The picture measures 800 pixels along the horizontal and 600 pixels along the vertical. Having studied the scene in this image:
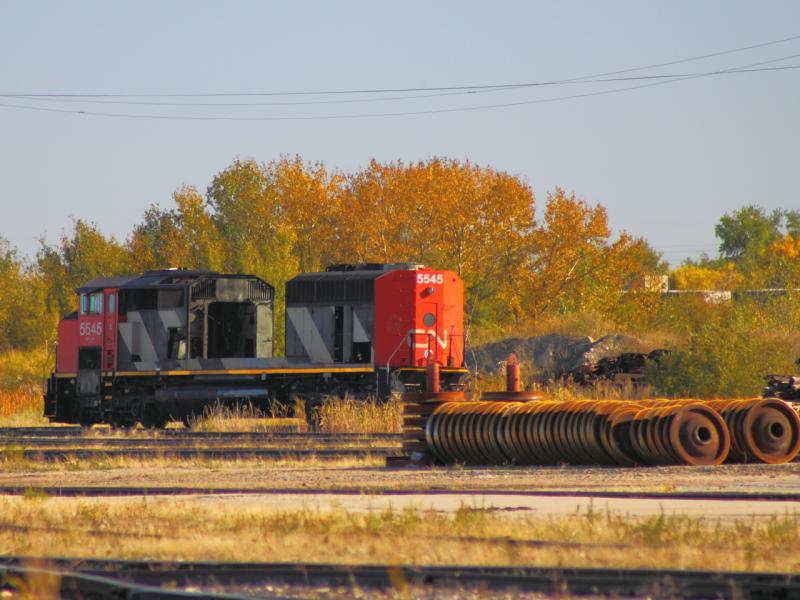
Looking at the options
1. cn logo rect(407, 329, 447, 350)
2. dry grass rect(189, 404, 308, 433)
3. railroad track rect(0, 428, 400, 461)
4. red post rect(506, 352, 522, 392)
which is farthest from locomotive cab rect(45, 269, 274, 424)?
red post rect(506, 352, 522, 392)

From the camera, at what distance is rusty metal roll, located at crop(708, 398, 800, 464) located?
17.6 metres

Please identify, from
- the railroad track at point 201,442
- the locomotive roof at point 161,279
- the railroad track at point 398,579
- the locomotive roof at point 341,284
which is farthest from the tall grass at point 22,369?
the railroad track at point 398,579

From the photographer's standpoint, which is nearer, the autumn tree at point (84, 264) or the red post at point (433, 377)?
the red post at point (433, 377)

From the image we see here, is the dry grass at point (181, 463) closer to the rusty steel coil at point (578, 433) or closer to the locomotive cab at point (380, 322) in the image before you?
the rusty steel coil at point (578, 433)

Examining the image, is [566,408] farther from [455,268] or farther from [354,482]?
[455,268]

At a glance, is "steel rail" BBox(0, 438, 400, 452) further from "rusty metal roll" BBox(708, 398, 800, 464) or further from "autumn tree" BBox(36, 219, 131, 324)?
"autumn tree" BBox(36, 219, 131, 324)

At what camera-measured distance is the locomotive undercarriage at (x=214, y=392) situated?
99.0 ft

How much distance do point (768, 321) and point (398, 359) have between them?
1915cm

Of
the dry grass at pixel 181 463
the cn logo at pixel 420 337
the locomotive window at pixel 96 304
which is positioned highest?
the locomotive window at pixel 96 304

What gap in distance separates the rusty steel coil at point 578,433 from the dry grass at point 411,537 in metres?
5.54

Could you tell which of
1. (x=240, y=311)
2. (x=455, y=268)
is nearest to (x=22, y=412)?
(x=240, y=311)

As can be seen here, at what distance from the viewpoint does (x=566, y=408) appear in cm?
1792

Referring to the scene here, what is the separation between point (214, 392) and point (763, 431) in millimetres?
15764

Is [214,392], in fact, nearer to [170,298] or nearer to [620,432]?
[170,298]
